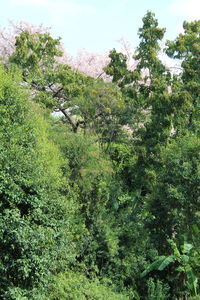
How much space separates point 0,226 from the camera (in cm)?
1498

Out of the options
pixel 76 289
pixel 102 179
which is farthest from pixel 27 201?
pixel 102 179

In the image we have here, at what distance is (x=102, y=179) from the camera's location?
64.2ft

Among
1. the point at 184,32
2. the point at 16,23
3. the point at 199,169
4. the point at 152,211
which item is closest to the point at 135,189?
the point at 152,211

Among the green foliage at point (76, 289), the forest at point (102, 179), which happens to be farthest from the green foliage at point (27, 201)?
the green foliage at point (76, 289)

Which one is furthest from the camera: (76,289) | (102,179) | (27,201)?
(102,179)

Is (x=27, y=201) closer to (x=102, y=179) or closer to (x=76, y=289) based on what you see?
(x=76, y=289)

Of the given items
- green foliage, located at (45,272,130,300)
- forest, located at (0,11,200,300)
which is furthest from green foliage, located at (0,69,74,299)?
green foliage, located at (45,272,130,300)

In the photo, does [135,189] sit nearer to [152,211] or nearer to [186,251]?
[152,211]

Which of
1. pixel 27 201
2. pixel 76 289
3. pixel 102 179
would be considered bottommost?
pixel 76 289

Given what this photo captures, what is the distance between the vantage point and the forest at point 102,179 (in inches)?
623

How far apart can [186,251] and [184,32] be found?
9.61m

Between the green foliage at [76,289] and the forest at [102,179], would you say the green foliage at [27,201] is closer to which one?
the forest at [102,179]

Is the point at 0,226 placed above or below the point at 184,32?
below

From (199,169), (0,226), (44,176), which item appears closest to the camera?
(0,226)
